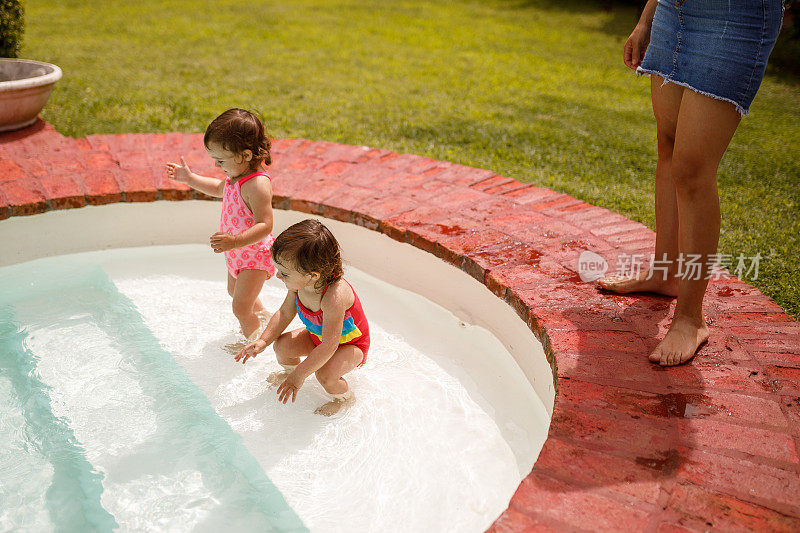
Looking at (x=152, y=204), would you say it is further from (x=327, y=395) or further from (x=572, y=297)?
(x=572, y=297)

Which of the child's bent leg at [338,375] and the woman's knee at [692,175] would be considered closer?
the woman's knee at [692,175]

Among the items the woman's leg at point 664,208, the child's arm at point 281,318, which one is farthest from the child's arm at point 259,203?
the woman's leg at point 664,208

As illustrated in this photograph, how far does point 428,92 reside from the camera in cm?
620

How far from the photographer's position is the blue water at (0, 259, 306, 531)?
2115mm

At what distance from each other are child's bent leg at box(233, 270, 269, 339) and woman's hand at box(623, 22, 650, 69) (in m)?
1.73

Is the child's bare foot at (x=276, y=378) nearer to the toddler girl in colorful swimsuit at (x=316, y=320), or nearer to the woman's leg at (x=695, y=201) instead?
the toddler girl in colorful swimsuit at (x=316, y=320)

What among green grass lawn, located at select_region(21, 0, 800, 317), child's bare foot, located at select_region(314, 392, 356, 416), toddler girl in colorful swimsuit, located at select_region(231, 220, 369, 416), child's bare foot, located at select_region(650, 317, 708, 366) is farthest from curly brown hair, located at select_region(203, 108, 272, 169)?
green grass lawn, located at select_region(21, 0, 800, 317)

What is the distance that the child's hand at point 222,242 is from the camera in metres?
2.50

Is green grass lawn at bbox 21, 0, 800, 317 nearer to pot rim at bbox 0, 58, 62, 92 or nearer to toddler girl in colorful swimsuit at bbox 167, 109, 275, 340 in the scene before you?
pot rim at bbox 0, 58, 62, 92

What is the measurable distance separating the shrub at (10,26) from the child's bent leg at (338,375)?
15.0 ft

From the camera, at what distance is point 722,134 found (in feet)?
6.88

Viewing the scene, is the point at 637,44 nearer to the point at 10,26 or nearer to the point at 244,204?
the point at 244,204

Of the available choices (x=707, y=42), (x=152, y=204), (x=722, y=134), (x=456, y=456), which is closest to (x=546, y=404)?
(x=456, y=456)

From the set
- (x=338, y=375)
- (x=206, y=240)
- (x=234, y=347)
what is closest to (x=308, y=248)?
(x=338, y=375)
